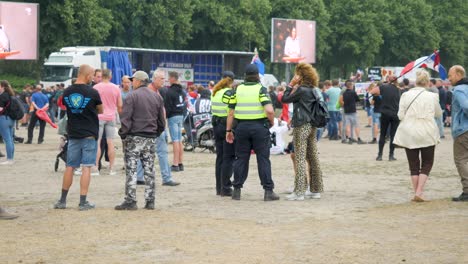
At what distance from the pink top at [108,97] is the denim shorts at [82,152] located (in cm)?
382

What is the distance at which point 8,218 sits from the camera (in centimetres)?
1201

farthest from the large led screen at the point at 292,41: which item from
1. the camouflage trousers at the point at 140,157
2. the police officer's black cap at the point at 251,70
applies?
the camouflage trousers at the point at 140,157

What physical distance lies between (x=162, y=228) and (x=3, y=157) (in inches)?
488

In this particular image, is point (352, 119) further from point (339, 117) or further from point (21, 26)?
point (21, 26)

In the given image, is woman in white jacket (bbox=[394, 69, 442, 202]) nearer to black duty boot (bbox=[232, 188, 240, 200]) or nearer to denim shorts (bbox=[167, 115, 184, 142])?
black duty boot (bbox=[232, 188, 240, 200])

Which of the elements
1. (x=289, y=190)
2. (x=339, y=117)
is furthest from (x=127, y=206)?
(x=339, y=117)

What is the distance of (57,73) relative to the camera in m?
46.4

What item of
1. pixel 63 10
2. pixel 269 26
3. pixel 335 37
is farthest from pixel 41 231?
pixel 335 37

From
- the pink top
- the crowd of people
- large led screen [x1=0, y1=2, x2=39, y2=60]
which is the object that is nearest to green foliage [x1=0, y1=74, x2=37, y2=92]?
large led screen [x1=0, y1=2, x2=39, y2=60]

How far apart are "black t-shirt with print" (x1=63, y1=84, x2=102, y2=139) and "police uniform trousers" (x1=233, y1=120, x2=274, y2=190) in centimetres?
210

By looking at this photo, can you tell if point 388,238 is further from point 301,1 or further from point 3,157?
point 301,1

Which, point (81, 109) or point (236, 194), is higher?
point (81, 109)

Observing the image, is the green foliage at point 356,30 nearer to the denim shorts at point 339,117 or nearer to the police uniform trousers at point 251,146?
the denim shorts at point 339,117

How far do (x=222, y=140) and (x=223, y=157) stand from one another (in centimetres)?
26
